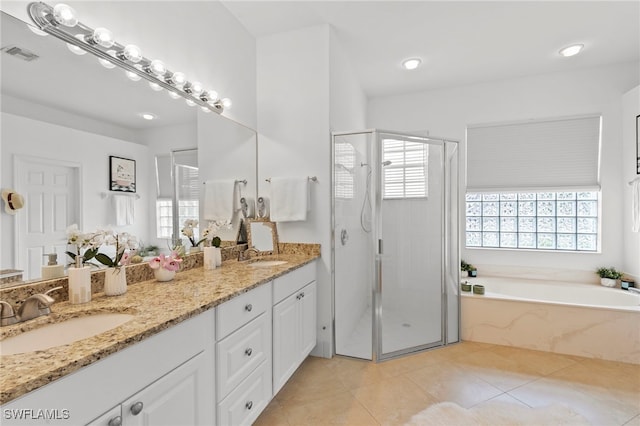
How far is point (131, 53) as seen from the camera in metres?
1.53

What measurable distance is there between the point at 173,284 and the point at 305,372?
126 centimetres

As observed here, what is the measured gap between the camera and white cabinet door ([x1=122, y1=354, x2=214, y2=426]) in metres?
0.90

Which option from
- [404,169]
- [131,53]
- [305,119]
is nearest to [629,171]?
[404,169]

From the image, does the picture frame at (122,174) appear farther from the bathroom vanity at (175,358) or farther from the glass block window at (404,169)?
the glass block window at (404,169)

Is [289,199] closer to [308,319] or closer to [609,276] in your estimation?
[308,319]

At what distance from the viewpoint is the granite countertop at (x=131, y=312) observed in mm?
685

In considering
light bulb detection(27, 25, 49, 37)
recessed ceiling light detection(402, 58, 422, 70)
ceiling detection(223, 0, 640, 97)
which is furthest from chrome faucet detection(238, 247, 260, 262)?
recessed ceiling light detection(402, 58, 422, 70)

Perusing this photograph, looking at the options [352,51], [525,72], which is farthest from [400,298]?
[525,72]

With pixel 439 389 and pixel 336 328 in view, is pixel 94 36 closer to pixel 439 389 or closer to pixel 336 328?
pixel 336 328

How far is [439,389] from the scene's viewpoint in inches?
78.7

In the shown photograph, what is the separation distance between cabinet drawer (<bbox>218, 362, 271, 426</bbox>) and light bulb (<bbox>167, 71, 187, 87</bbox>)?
1777 mm

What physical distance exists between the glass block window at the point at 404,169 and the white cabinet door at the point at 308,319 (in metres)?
1.00

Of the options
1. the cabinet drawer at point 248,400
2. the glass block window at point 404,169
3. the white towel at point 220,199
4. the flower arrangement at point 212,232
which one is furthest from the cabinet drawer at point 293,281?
the glass block window at point 404,169

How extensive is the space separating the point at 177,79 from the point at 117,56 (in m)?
0.37
